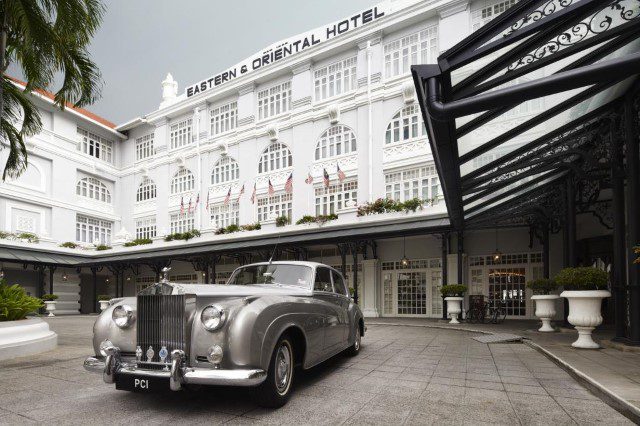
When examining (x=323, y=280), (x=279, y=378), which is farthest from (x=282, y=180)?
(x=279, y=378)

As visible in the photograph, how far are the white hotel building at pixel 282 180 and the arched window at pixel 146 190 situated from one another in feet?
0.40

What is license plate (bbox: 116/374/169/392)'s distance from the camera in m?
3.98

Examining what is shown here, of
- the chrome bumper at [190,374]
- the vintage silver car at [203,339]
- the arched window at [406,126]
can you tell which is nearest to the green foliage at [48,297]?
the arched window at [406,126]

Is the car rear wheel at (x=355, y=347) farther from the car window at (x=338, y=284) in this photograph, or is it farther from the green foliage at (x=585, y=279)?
the green foliage at (x=585, y=279)

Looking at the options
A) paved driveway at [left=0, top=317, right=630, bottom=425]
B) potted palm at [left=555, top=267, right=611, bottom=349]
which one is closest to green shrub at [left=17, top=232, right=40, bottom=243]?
paved driveway at [left=0, top=317, right=630, bottom=425]

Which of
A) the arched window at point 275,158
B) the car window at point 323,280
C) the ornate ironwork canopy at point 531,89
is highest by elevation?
the arched window at point 275,158

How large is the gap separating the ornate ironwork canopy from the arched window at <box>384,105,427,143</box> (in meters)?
10.2

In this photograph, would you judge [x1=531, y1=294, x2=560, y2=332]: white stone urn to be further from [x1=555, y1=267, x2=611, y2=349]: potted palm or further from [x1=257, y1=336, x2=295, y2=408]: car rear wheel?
[x1=257, y1=336, x2=295, y2=408]: car rear wheel

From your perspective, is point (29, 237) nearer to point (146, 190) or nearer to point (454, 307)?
point (146, 190)

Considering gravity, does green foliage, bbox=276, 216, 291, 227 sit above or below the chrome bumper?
above

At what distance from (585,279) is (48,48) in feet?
38.6

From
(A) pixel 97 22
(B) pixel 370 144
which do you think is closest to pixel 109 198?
(B) pixel 370 144

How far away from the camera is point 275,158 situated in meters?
25.7

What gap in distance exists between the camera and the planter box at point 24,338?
728 centimetres
